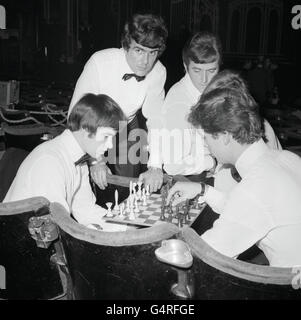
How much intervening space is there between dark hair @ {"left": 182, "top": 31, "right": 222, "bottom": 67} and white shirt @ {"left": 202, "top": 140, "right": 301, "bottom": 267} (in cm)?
125

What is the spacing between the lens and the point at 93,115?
2188mm

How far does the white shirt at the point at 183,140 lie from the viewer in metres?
2.79

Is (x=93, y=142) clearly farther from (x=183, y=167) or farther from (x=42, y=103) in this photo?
(x=42, y=103)

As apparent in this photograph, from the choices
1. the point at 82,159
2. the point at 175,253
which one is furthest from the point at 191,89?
the point at 175,253

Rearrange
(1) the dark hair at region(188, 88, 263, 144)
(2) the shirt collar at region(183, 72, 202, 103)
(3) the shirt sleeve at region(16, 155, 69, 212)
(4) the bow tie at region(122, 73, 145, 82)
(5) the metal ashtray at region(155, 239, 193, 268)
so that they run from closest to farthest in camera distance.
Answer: (5) the metal ashtray at region(155, 239, 193, 268) < (1) the dark hair at region(188, 88, 263, 144) < (3) the shirt sleeve at region(16, 155, 69, 212) < (2) the shirt collar at region(183, 72, 202, 103) < (4) the bow tie at region(122, 73, 145, 82)

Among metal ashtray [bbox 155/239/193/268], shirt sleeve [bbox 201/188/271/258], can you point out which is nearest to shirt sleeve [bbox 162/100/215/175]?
shirt sleeve [bbox 201/188/271/258]

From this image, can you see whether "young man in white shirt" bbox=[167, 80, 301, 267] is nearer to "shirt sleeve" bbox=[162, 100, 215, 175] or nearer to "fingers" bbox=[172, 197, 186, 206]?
"fingers" bbox=[172, 197, 186, 206]

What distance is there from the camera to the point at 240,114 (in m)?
1.70

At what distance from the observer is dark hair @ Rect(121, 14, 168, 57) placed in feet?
8.75

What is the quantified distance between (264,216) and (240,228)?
10cm

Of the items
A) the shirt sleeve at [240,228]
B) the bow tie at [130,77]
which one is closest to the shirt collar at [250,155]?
the shirt sleeve at [240,228]

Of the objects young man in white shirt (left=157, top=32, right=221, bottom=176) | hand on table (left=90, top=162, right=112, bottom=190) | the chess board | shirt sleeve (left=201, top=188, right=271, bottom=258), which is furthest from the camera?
young man in white shirt (left=157, top=32, right=221, bottom=176)

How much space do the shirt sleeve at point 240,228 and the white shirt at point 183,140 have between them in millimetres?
1305
